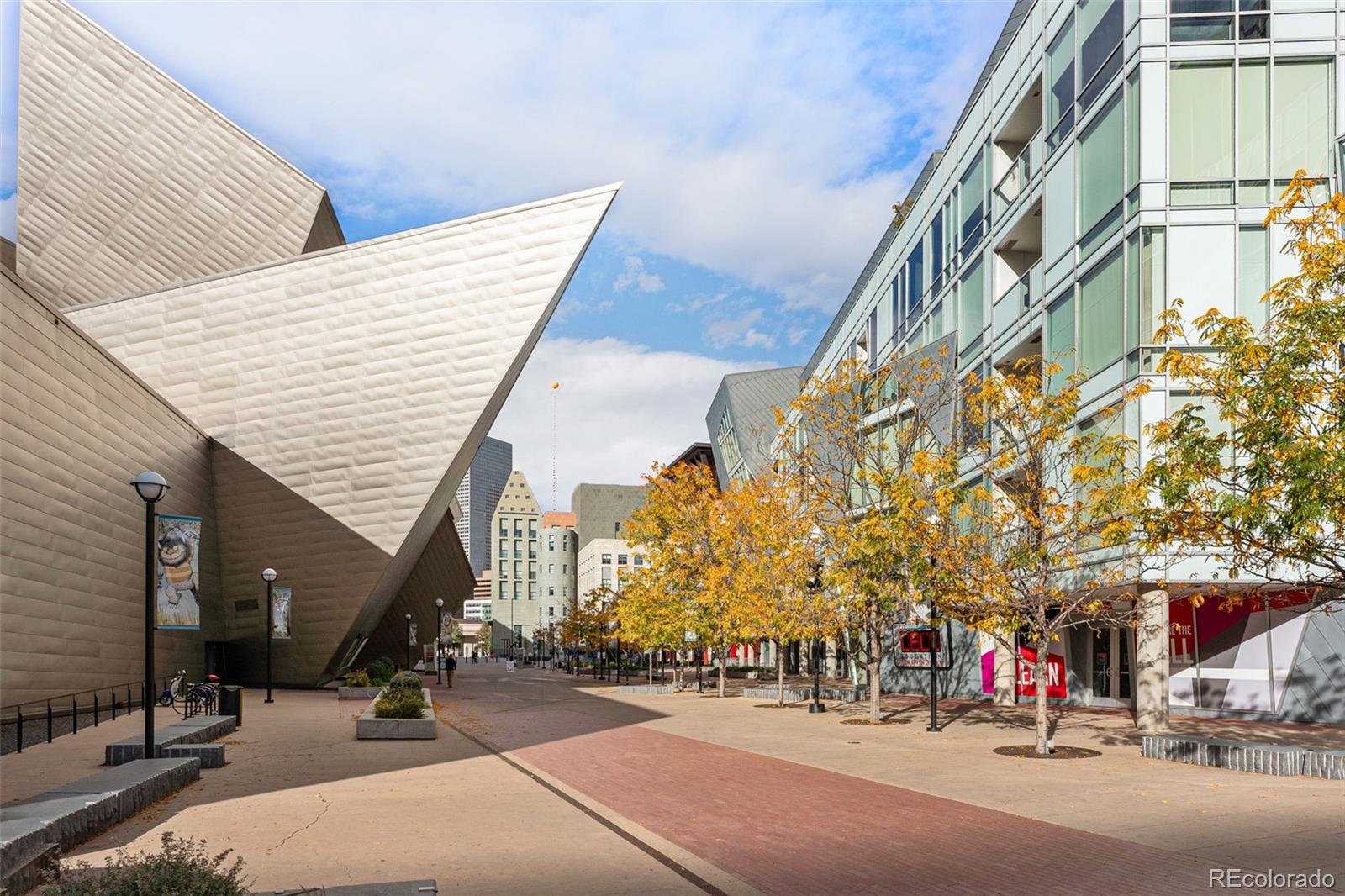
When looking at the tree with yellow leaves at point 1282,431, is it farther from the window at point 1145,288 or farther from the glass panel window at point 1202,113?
the glass panel window at point 1202,113

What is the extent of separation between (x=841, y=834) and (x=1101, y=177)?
19.0 meters

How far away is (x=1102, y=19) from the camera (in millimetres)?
25359

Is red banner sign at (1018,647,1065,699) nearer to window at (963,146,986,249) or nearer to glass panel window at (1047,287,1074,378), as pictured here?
glass panel window at (1047,287,1074,378)

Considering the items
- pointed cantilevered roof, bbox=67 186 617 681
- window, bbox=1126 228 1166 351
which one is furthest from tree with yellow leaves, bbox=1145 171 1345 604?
pointed cantilevered roof, bbox=67 186 617 681

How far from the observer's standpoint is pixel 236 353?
38.6 m

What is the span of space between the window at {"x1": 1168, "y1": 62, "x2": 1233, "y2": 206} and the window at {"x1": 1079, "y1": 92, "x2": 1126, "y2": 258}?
115cm

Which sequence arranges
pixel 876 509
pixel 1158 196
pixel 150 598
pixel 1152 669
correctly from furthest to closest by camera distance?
1. pixel 876 509
2. pixel 1152 669
3. pixel 1158 196
4. pixel 150 598

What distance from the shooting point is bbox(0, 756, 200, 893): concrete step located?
8.44 m

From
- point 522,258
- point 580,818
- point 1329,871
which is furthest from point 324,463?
point 1329,871

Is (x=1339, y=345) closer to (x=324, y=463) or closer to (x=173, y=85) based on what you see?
(x=324, y=463)

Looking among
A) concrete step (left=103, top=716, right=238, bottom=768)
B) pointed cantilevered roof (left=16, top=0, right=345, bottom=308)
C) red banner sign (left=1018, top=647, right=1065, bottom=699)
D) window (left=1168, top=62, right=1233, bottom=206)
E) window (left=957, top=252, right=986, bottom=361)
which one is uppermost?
pointed cantilevered roof (left=16, top=0, right=345, bottom=308)

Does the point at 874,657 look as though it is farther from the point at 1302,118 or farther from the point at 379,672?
the point at 379,672

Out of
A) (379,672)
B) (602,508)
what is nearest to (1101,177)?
(379,672)

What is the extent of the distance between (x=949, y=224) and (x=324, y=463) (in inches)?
925
